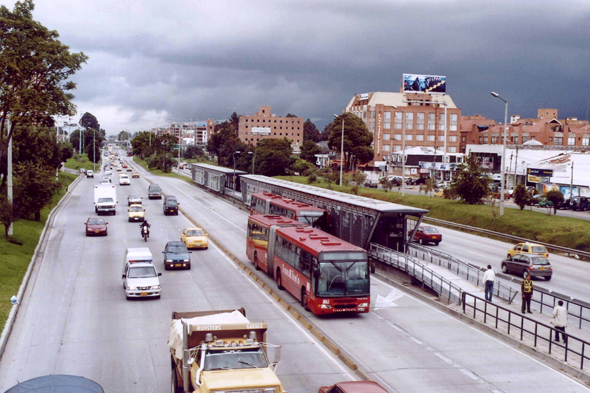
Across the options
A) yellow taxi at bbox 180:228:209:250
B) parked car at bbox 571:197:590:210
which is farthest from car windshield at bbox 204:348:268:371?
parked car at bbox 571:197:590:210

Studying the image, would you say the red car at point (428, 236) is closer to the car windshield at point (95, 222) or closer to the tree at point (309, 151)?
the car windshield at point (95, 222)

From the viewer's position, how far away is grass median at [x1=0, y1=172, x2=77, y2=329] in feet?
77.9

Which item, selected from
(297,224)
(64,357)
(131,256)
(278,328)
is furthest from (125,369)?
(297,224)

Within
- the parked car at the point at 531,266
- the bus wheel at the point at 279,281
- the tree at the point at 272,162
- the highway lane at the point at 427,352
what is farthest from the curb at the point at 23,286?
the tree at the point at 272,162

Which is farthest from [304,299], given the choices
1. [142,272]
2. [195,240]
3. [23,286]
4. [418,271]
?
[195,240]

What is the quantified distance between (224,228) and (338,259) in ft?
96.3

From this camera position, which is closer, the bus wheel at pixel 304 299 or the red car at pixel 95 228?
the bus wheel at pixel 304 299

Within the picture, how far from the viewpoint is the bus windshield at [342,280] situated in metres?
21.5

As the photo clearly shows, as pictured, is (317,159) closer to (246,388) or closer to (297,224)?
(297,224)

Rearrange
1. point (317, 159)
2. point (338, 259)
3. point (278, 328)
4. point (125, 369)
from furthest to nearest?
point (317, 159) → point (338, 259) → point (278, 328) → point (125, 369)

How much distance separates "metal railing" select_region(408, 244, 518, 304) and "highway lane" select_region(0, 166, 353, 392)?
938 centimetres

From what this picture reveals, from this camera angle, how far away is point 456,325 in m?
21.2

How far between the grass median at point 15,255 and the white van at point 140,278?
14.8ft

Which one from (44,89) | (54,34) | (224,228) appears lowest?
(224,228)
